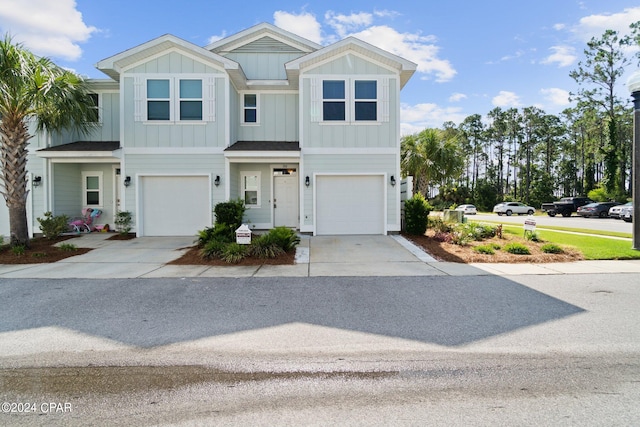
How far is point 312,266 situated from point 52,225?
374 inches

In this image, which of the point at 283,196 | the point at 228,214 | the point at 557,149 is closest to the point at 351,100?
the point at 283,196

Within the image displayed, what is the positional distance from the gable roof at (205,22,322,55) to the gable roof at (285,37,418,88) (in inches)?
107

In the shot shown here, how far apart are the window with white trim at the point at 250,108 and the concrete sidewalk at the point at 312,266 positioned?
19.4 ft

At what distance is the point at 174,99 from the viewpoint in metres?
11.8

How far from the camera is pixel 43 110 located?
952 cm

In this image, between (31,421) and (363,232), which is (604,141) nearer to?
(363,232)

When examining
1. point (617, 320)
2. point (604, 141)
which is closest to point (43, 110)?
point (617, 320)

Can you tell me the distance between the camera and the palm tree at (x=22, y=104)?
→ 8422 millimetres

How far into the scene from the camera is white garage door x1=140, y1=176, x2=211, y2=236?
12.1 meters

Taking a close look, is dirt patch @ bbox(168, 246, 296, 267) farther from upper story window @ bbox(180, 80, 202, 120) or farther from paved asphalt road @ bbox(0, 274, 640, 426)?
upper story window @ bbox(180, 80, 202, 120)

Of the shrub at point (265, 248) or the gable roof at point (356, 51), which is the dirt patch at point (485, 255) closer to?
the shrub at point (265, 248)

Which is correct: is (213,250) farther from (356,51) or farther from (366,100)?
(356,51)

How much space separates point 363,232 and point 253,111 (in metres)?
6.50

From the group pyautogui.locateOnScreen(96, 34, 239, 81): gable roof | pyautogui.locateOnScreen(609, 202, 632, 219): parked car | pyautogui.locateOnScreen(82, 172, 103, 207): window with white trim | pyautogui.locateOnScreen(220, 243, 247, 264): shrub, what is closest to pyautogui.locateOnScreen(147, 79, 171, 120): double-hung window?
pyautogui.locateOnScreen(96, 34, 239, 81): gable roof
